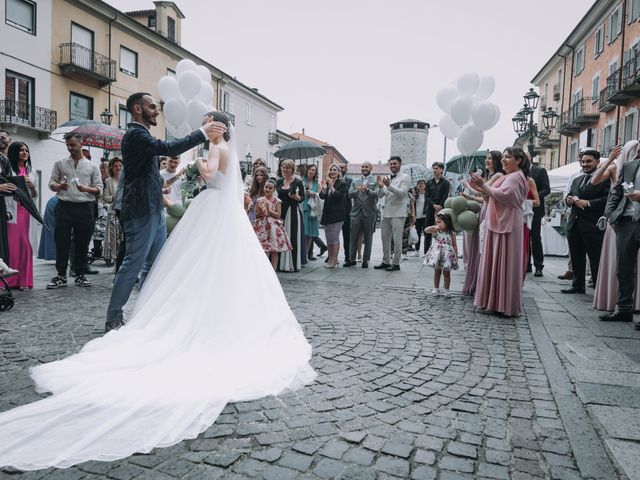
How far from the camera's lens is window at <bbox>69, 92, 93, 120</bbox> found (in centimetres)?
2456

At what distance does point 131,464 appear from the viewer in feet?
7.39

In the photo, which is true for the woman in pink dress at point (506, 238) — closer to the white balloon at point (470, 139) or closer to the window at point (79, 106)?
the white balloon at point (470, 139)

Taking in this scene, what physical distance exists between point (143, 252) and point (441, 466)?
332cm

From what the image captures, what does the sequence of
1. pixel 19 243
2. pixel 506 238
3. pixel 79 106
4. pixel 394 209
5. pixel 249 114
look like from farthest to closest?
pixel 249 114, pixel 79 106, pixel 394 209, pixel 19 243, pixel 506 238

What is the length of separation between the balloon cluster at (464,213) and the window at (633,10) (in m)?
23.0

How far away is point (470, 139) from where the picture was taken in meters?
7.59

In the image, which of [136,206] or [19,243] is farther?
[19,243]

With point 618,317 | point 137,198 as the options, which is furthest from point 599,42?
point 137,198

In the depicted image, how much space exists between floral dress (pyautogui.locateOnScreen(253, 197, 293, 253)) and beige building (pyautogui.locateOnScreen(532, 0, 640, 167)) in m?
21.4

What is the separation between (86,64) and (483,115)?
77.8ft

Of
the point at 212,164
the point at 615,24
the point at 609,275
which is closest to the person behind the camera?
the point at 212,164

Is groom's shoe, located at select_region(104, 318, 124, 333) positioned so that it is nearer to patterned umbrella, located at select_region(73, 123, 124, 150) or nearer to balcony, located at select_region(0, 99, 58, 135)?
patterned umbrella, located at select_region(73, 123, 124, 150)

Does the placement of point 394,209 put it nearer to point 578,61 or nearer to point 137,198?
point 137,198

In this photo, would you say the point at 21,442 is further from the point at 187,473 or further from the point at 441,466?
the point at 441,466
